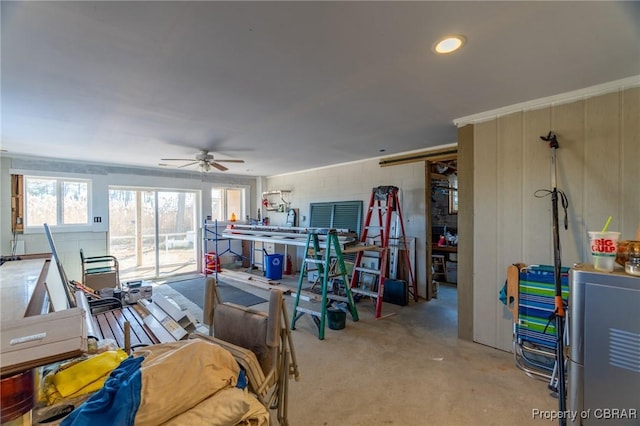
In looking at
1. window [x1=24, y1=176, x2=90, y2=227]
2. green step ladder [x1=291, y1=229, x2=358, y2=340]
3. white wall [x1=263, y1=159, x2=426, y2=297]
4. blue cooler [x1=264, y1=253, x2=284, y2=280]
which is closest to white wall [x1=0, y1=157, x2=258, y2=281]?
window [x1=24, y1=176, x2=90, y2=227]

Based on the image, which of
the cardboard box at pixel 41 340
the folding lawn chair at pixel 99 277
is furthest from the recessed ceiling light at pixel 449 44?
the folding lawn chair at pixel 99 277

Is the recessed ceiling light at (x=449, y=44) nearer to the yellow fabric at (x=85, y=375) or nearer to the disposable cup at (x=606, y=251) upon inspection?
the disposable cup at (x=606, y=251)

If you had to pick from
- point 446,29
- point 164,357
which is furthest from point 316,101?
point 164,357

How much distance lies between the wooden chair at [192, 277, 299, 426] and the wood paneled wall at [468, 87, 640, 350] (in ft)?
7.51

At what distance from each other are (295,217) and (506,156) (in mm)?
4758

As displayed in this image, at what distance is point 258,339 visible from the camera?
5.04 feet

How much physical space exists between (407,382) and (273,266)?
407 cm

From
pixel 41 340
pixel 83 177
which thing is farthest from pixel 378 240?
pixel 83 177

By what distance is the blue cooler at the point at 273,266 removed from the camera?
603 cm

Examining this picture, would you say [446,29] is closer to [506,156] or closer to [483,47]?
[483,47]

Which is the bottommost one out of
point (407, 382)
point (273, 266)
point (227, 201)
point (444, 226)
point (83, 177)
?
point (407, 382)

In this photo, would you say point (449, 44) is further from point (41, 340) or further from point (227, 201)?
point (227, 201)

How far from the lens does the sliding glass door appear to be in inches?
233

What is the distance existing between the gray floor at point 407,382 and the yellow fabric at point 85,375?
1.32 m
